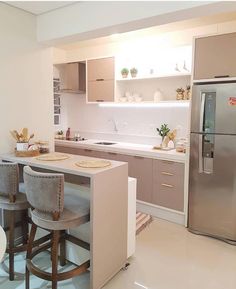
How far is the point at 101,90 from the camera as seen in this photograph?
4332mm

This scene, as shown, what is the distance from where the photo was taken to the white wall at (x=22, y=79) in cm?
266

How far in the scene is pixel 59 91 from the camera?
5109 mm

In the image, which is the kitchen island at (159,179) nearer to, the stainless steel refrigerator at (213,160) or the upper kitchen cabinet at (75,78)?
the stainless steel refrigerator at (213,160)

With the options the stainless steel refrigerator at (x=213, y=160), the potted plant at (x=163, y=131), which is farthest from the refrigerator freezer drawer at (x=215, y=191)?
the potted plant at (x=163, y=131)

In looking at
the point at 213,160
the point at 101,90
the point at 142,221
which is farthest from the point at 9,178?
the point at 101,90

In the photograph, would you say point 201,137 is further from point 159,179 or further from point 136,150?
point 136,150

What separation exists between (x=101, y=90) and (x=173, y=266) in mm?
2913

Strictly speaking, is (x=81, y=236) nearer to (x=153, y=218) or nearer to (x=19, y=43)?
(x=153, y=218)

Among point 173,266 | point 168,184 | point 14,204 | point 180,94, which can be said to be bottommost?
point 173,266

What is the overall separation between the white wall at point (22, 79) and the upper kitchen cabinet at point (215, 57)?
5.86 ft

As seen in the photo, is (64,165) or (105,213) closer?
(105,213)

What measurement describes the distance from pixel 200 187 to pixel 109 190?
1.44 m

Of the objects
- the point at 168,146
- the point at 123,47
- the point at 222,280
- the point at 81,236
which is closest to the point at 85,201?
the point at 81,236

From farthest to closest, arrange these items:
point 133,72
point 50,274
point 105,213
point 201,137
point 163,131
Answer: point 133,72
point 163,131
point 201,137
point 105,213
point 50,274
